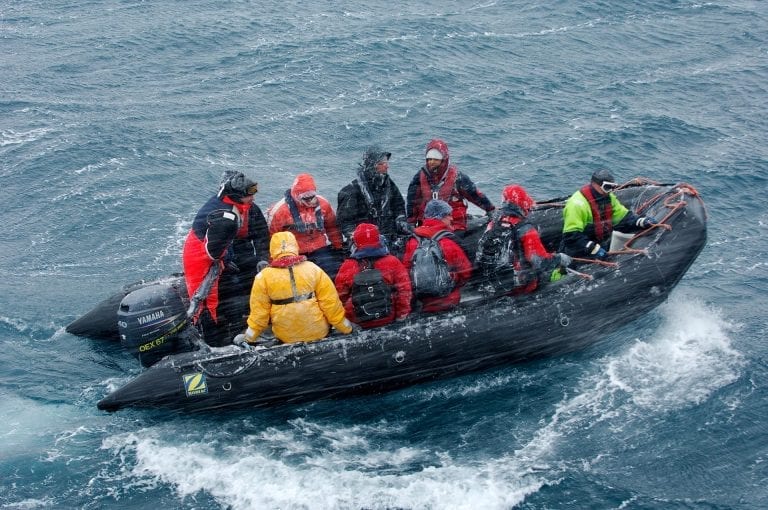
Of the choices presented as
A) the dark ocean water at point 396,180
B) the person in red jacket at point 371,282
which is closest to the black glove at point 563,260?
the dark ocean water at point 396,180

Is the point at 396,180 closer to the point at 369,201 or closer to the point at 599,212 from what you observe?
the point at 369,201

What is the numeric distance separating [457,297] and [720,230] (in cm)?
591

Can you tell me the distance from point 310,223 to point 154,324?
212 centimetres

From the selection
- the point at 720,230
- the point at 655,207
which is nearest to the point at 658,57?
the point at 720,230

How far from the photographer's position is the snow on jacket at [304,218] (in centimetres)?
902

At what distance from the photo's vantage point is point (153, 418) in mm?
8680

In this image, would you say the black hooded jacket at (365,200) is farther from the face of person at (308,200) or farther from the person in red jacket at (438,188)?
the face of person at (308,200)

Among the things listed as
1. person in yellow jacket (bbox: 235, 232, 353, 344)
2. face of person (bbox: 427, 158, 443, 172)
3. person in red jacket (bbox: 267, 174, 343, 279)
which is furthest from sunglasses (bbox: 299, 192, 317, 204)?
face of person (bbox: 427, 158, 443, 172)

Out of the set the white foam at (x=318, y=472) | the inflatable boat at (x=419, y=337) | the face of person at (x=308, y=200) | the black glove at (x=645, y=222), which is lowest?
the white foam at (x=318, y=472)

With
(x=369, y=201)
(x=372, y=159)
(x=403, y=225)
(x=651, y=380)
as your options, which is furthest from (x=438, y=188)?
(x=651, y=380)

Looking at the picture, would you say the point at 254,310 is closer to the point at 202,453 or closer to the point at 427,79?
the point at 202,453

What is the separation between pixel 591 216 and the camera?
9570 mm

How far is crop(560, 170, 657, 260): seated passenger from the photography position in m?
9.34

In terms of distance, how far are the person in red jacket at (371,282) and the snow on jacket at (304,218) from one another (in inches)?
44.2
